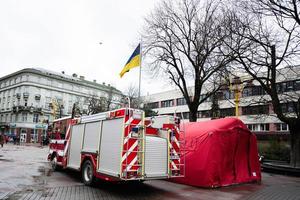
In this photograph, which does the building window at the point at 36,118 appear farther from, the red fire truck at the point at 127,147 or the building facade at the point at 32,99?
the red fire truck at the point at 127,147

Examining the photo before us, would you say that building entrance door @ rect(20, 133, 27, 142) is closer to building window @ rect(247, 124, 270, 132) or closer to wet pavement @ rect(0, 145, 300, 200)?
building window @ rect(247, 124, 270, 132)

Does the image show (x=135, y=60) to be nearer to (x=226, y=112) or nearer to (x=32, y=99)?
(x=226, y=112)

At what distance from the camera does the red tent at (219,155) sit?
11109 mm

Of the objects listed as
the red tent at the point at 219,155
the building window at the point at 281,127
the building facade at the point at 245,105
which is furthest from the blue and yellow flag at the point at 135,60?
the building window at the point at 281,127

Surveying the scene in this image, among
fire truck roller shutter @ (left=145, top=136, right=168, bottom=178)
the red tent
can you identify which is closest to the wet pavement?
the red tent

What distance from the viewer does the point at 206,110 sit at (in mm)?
54562

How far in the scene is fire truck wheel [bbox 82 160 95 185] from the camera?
33.2 feet

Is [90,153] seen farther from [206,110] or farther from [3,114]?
[3,114]

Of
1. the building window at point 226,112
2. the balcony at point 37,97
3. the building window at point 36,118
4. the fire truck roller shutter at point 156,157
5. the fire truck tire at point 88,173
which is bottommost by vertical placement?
the fire truck tire at point 88,173

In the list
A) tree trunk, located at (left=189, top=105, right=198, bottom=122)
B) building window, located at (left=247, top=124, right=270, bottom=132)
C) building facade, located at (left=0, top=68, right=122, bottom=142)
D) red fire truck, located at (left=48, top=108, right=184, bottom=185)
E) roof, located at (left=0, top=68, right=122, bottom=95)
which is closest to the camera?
red fire truck, located at (left=48, top=108, right=184, bottom=185)

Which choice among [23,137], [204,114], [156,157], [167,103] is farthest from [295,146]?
[23,137]

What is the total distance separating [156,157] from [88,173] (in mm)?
3066

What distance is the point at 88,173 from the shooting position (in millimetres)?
10539

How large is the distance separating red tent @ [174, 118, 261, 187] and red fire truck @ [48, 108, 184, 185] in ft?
4.03
